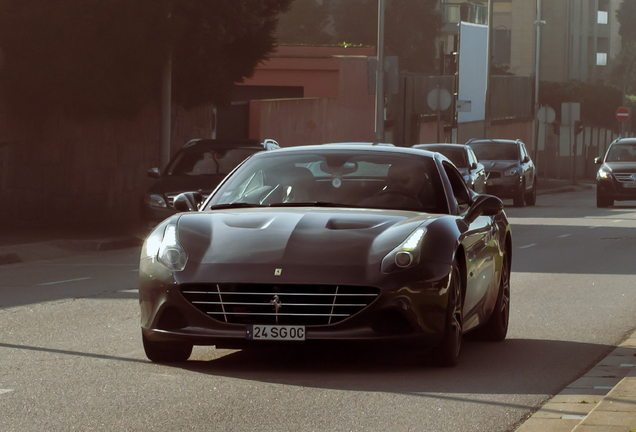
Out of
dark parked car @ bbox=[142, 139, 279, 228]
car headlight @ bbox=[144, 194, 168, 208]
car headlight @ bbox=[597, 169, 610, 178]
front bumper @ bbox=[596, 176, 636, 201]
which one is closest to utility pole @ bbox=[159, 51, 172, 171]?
dark parked car @ bbox=[142, 139, 279, 228]

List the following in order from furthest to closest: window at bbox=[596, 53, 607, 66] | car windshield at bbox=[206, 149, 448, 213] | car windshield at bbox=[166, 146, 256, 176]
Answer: window at bbox=[596, 53, 607, 66] < car windshield at bbox=[166, 146, 256, 176] < car windshield at bbox=[206, 149, 448, 213]

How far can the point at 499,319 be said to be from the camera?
29.8 feet

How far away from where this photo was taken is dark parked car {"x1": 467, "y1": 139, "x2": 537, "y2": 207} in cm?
3184

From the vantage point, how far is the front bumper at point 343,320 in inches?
280

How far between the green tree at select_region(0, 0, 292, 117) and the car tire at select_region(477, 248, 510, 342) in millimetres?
12742

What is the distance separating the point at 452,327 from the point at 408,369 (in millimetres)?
387

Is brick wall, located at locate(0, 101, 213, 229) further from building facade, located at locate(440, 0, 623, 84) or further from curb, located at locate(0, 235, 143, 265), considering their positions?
building facade, located at locate(440, 0, 623, 84)

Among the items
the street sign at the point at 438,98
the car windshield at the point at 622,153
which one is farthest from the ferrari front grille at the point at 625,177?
the street sign at the point at 438,98

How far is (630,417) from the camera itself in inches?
231

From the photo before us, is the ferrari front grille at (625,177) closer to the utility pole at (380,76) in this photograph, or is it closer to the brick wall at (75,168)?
the utility pole at (380,76)

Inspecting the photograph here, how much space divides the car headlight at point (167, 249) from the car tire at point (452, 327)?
1.53 meters

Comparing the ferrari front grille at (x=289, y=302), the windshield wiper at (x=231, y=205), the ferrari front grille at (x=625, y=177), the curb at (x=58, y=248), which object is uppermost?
the windshield wiper at (x=231, y=205)

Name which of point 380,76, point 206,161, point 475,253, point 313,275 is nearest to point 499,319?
point 475,253

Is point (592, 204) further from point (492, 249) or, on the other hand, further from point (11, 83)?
point (492, 249)
